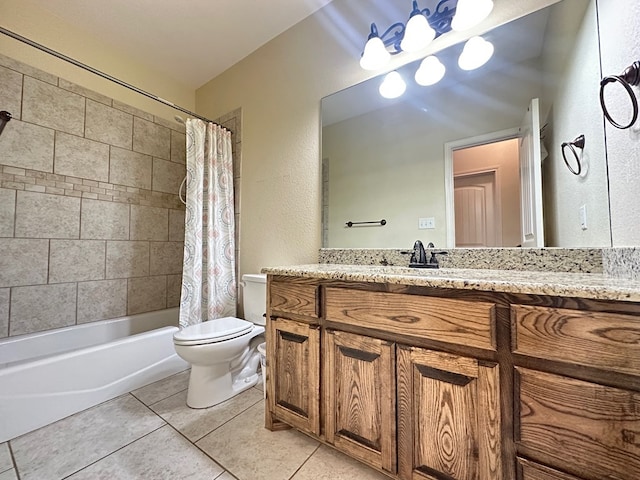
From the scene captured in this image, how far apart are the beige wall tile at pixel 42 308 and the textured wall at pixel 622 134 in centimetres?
300

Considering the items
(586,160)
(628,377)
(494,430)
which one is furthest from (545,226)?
(494,430)

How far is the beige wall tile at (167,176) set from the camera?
92.7 inches

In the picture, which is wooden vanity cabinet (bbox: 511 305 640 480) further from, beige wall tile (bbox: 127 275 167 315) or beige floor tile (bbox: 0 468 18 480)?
beige wall tile (bbox: 127 275 167 315)

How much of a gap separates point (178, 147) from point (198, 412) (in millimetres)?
2274

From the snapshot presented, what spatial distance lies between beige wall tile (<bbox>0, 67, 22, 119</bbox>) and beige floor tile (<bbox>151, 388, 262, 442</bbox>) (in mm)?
2048

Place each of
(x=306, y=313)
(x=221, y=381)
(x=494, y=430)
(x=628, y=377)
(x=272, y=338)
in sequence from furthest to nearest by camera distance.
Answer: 1. (x=221, y=381)
2. (x=272, y=338)
3. (x=306, y=313)
4. (x=494, y=430)
5. (x=628, y=377)

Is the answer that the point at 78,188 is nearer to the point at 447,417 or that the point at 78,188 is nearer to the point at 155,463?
the point at 155,463

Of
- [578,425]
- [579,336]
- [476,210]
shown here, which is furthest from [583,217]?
[578,425]

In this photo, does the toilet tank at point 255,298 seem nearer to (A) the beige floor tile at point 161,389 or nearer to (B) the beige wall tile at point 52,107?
(A) the beige floor tile at point 161,389

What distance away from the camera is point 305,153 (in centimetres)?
183

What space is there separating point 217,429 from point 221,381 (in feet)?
0.92

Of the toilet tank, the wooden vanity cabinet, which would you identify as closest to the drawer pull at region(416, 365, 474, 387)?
the wooden vanity cabinet

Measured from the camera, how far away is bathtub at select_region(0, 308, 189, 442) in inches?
47.6

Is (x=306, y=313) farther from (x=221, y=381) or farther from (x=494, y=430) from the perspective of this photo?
(x=221, y=381)
